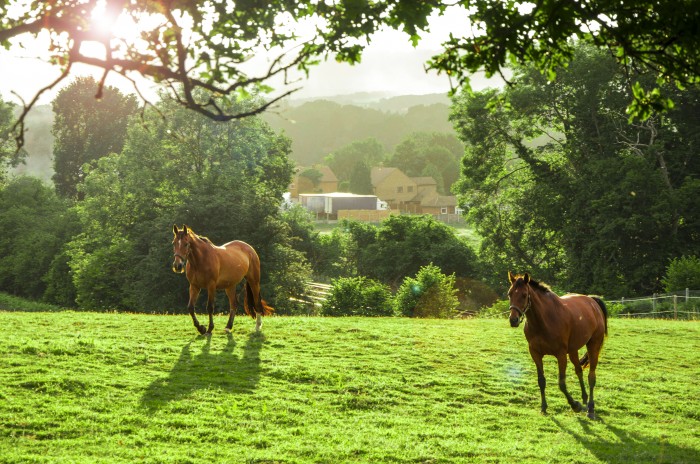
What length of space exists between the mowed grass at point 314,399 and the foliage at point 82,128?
223ft

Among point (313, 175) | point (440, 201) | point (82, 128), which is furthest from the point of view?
point (313, 175)

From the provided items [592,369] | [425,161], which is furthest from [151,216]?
[425,161]

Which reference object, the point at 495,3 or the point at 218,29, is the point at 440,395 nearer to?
the point at 495,3

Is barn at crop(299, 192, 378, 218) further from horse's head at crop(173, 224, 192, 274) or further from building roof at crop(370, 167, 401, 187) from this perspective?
horse's head at crop(173, 224, 192, 274)

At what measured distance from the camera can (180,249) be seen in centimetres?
1816

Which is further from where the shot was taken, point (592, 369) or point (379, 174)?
point (379, 174)

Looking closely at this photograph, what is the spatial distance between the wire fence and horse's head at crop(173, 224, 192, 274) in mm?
23809

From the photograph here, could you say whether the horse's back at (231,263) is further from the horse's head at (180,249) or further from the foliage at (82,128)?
the foliage at (82,128)

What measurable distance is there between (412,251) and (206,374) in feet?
153

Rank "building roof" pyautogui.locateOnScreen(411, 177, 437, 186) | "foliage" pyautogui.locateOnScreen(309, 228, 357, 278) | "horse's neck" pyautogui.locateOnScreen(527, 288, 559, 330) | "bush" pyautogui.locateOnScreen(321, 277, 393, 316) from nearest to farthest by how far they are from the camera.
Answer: "horse's neck" pyautogui.locateOnScreen(527, 288, 559, 330)
"bush" pyautogui.locateOnScreen(321, 277, 393, 316)
"foliage" pyautogui.locateOnScreen(309, 228, 357, 278)
"building roof" pyautogui.locateOnScreen(411, 177, 437, 186)

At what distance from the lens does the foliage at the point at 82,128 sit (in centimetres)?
8525

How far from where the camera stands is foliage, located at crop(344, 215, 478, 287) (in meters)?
60.8

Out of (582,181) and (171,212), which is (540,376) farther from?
(171,212)

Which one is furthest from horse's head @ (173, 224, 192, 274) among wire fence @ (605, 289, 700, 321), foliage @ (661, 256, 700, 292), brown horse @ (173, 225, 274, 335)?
foliage @ (661, 256, 700, 292)
